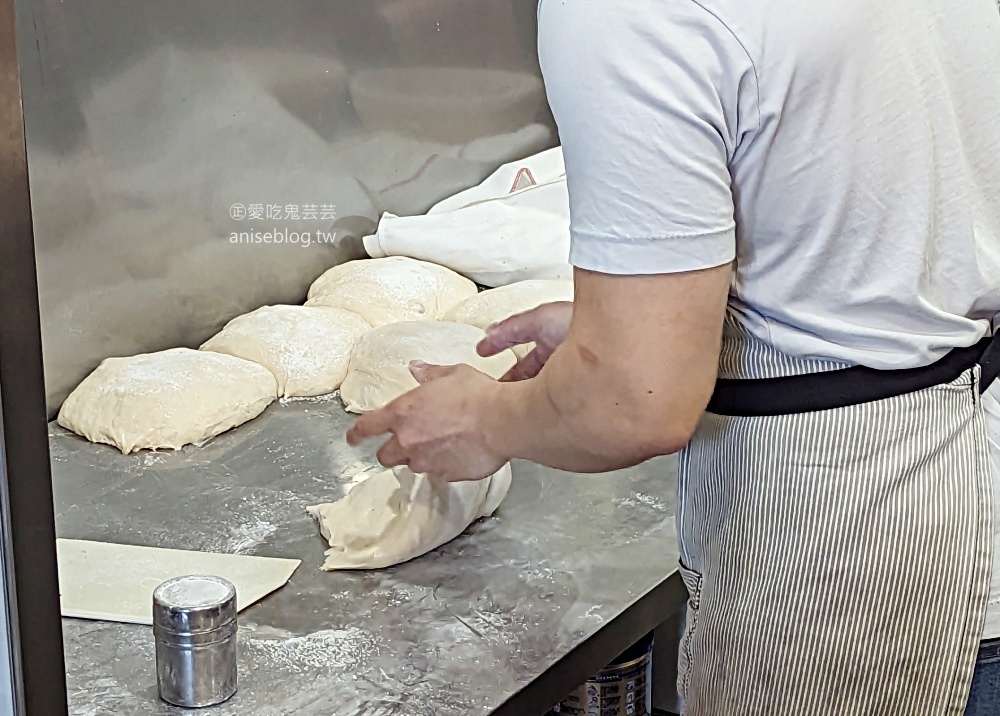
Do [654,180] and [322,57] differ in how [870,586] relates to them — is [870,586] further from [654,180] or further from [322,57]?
[322,57]

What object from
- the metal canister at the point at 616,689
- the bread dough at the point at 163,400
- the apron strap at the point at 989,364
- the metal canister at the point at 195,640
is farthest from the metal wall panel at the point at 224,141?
the apron strap at the point at 989,364

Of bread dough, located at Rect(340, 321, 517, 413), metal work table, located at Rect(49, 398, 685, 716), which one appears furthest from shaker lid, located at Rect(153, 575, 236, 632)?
bread dough, located at Rect(340, 321, 517, 413)

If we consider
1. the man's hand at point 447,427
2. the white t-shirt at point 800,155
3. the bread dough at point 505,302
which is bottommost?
the bread dough at point 505,302

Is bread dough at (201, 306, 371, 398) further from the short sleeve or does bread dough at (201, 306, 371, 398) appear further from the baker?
the short sleeve

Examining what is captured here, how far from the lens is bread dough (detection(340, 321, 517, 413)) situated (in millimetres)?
1914

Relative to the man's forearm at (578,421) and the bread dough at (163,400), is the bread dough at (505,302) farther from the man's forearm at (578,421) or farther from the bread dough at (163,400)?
the man's forearm at (578,421)

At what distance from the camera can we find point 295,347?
6.72 ft

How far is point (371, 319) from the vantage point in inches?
87.3

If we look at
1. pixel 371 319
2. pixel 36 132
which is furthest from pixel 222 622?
pixel 371 319

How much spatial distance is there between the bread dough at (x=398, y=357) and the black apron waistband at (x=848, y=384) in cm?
100

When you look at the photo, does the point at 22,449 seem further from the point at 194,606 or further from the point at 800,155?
the point at 800,155

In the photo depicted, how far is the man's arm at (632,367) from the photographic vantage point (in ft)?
2.54

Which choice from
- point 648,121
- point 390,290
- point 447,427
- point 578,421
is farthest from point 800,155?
point 390,290

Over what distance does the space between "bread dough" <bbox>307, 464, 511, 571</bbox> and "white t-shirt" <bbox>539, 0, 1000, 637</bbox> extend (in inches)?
25.4
